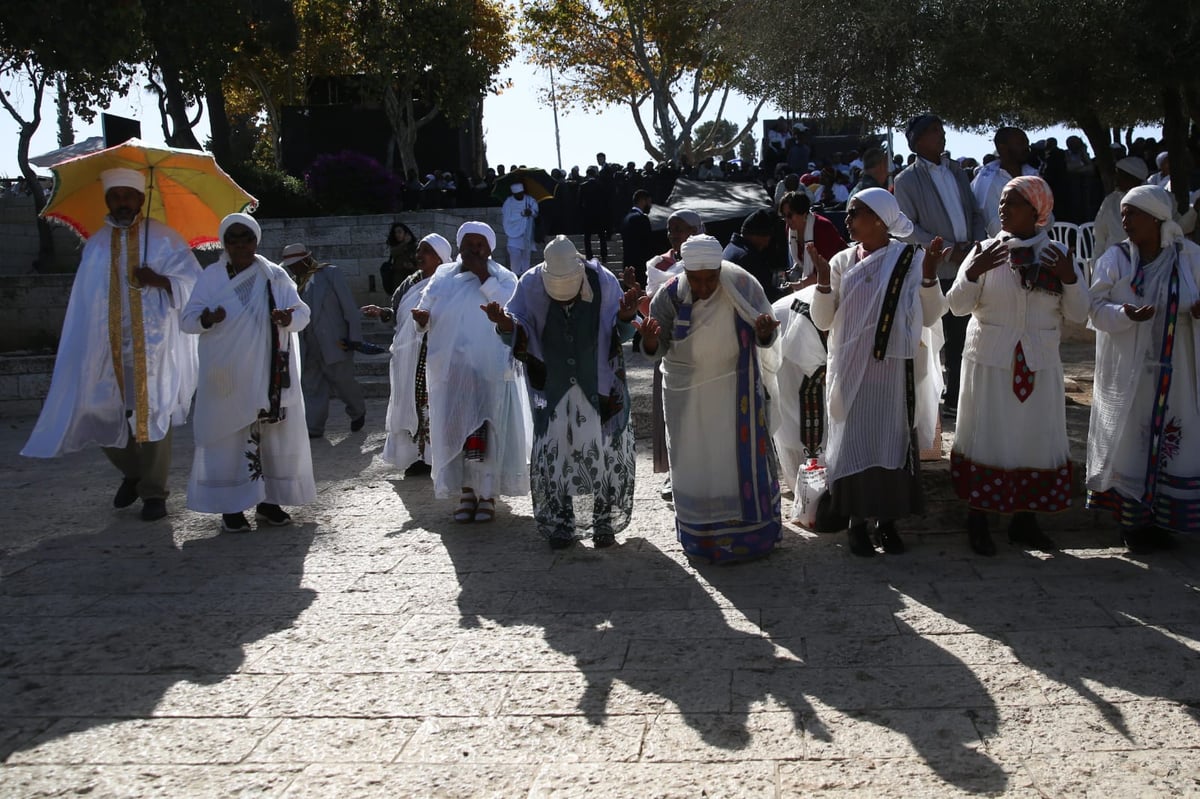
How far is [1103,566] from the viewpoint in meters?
5.39

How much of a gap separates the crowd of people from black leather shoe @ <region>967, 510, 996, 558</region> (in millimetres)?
15

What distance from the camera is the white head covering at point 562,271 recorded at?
592 centimetres

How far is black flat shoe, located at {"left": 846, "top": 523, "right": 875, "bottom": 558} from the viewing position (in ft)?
18.7

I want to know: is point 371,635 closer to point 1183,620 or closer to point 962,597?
point 962,597

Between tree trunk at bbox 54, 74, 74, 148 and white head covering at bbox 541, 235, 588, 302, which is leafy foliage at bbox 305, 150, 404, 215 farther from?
white head covering at bbox 541, 235, 588, 302

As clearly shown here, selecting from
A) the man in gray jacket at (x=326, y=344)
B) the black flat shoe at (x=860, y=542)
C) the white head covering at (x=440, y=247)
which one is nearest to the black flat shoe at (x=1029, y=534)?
the black flat shoe at (x=860, y=542)

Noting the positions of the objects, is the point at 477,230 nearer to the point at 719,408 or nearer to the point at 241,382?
the point at 241,382

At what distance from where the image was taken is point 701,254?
5523 mm

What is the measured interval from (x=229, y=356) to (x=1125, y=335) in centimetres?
466

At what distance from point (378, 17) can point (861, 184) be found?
2027cm

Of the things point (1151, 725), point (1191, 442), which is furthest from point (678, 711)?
point (1191, 442)


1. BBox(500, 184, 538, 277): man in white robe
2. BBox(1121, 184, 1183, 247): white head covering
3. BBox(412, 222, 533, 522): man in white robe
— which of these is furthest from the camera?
BBox(500, 184, 538, 277): man in white robe

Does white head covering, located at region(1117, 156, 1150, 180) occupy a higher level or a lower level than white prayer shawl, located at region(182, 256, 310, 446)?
higher

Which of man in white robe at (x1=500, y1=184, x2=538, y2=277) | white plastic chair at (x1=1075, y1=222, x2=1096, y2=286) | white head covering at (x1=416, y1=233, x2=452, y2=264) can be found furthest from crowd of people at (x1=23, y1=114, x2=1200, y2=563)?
man in white robe at (x1=500, y1=184, x2=538, y2=277)
